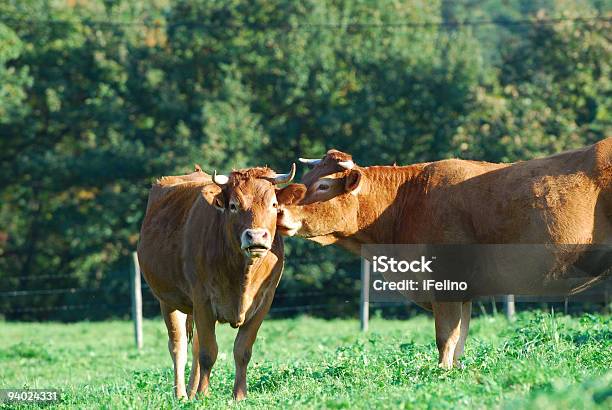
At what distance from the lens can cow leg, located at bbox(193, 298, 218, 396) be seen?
9289 mm

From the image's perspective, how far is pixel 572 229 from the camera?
30.0ft

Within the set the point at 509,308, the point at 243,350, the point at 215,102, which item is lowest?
the point at 243,350

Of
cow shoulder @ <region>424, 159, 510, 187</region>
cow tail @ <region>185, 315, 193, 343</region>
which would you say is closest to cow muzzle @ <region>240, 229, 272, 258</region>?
cow shoulder @ <region>424, 159, 510, 187</region>

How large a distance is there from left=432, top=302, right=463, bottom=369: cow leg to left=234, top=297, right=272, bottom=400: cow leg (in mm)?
1636

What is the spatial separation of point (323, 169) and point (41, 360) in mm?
7910

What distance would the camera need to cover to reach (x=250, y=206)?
29.6 feet

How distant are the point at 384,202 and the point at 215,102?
1946 cm

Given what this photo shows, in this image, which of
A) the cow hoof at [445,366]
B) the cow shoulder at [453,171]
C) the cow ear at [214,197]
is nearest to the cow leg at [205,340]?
the cow ear at [214,197]

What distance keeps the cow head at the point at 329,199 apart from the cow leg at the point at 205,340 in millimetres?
1206

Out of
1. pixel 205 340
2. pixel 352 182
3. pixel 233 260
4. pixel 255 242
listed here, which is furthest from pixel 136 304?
pixel 255 242

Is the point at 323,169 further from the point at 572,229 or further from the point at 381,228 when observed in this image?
the point at 572,229

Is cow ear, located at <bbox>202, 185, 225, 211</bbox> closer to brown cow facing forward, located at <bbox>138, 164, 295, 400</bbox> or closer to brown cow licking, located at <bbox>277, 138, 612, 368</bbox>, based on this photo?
brown cow facing forward, located at <bbox>138, 164, 295, 400</bbox>

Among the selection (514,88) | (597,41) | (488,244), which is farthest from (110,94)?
(488,244)

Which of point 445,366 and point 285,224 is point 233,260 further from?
point 445,366
